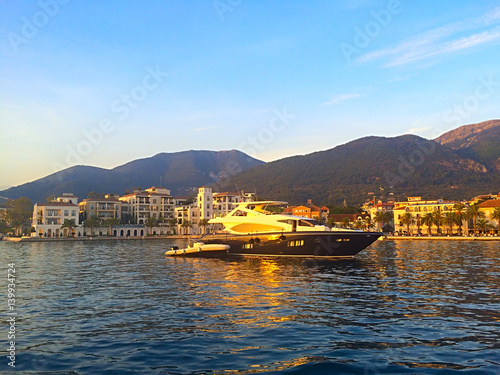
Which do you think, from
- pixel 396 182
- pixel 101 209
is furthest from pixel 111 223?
pixel 396 182

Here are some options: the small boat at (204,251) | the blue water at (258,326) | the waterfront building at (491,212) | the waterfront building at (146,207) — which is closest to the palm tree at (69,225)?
the waterfront building at (146,207)

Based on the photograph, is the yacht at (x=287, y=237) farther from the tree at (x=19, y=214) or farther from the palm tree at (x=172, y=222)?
the tree at (x=19, y=214)

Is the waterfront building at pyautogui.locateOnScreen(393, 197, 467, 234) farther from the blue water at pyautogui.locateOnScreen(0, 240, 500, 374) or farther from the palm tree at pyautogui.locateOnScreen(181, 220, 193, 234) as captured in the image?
the blue water at pyautogui.locateOnScreen(0, 240, 500, 374)

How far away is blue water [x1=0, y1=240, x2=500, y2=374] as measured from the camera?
852 cm

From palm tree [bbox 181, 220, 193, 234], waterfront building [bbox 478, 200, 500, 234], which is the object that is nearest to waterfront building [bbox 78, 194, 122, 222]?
palm tree [bbox 181, 220, 193, 234]

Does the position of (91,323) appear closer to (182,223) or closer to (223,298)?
(223,298)

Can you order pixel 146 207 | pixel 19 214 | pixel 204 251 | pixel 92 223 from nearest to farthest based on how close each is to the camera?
pixel 204 251 < pixel 92 223 < pixel 19 214 < pixel 146 207

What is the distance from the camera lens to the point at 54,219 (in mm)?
96625

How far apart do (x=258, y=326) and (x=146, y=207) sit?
10998cm

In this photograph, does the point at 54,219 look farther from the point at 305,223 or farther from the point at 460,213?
the point at 460,213

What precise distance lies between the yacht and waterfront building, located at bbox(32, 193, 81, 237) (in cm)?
7141

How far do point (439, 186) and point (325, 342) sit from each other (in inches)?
6889

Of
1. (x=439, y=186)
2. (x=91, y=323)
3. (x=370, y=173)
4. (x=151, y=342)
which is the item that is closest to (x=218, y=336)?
(x=151, y=342)

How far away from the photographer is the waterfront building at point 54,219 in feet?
311
